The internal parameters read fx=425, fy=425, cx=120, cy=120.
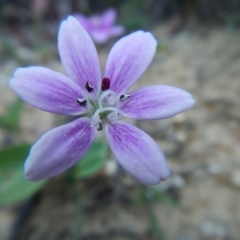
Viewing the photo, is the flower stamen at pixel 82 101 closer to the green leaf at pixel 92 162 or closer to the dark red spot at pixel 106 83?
the dark red spot at pixel 106 83

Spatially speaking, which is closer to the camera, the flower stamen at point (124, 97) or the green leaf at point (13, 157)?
the flower stamen at point (124, 97)

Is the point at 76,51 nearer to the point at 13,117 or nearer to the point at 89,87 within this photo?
the point at 89,87

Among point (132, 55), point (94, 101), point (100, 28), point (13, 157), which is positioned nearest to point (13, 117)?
point (13, 157)

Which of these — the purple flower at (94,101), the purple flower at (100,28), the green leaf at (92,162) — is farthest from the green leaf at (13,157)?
the purple flower at (100,28)

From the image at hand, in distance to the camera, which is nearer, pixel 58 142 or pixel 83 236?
pixel 58 142

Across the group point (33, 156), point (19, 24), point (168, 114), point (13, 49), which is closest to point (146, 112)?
point (168, 114)

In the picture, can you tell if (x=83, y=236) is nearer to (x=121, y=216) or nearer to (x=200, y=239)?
(x=121, y=216)
